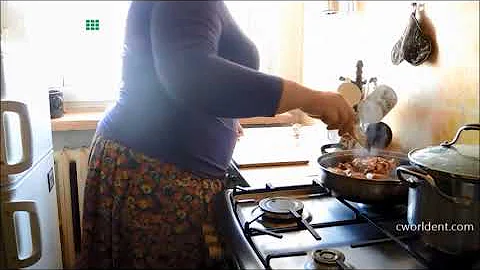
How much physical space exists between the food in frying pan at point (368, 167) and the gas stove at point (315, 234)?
0.06 m

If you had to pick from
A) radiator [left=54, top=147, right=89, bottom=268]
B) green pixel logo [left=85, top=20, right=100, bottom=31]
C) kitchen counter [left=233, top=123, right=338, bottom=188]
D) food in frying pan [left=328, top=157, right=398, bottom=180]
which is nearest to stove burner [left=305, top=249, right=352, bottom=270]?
food in frying pan [left=328, top=157, right=398, bottom=180]

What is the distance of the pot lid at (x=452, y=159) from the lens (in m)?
0.61

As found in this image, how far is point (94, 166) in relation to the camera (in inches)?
34.7

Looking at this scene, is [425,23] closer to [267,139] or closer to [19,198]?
[267,139]

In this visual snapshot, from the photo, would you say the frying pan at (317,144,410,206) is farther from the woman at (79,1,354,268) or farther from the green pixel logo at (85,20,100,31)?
the green pixel logo at (85,20,100,31)

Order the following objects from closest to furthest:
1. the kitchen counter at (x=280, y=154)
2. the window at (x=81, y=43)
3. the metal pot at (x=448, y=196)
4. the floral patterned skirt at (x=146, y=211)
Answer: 1. the metal pot at (x=448, y=196)
2. the floral patterned skirt at (x=146, y=211)
3. the kitchen counter at (x=280, y=154)
4. the window at (x=81, y=43)

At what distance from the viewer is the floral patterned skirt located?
0.84 metres

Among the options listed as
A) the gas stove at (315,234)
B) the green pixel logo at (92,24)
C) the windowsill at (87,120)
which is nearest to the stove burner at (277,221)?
the gas stove at (315,234)

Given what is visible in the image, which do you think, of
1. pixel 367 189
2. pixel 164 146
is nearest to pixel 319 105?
pixel 367 189

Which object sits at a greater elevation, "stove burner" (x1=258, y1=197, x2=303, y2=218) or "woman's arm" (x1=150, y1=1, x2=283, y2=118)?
"woman's arm" (x1=150, y1=1, x2=283, y2=118)

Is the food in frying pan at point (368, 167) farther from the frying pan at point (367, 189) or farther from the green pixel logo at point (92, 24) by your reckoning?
the green pixel logo at point (92, 24)

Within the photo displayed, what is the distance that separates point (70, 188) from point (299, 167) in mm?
1042

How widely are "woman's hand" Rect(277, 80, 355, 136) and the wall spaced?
29cm

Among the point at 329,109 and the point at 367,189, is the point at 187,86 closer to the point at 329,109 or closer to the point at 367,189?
the point at 329,109
